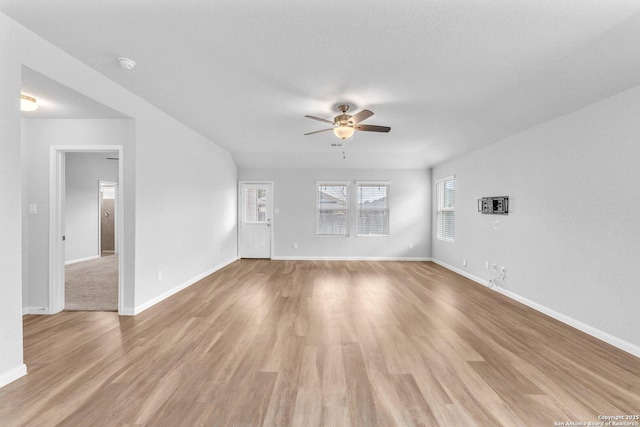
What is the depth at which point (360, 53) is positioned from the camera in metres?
2.36

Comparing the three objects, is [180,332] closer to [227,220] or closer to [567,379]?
[567,379]

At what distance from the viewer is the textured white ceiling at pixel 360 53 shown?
185 centimetres

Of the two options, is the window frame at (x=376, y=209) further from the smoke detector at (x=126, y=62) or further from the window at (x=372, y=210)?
the smoke detector at (x=126, y=62)

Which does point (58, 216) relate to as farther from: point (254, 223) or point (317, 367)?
point (254, 223)

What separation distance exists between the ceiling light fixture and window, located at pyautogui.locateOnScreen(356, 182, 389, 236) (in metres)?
5.90

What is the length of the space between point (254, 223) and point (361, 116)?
472cm

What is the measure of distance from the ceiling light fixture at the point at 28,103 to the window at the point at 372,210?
590 centimetres

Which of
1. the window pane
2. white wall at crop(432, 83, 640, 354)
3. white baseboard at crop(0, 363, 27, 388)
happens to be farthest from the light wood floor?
the window pane

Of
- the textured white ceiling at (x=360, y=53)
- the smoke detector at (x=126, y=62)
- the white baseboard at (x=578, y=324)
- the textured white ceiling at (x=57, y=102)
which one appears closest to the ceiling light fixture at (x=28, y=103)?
the textured white ceiling at (x=57, y=102)

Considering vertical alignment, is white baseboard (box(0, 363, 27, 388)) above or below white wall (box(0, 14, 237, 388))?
below

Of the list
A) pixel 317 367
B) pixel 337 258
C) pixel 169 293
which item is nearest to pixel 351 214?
pixel 337 258

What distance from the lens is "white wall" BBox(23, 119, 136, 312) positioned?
3.28 metres

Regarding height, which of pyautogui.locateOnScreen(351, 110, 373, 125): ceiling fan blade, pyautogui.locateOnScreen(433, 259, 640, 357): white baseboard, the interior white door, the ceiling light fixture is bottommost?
pyautogui.locateOnScreen(433, 259, 640, 357): white baseboard

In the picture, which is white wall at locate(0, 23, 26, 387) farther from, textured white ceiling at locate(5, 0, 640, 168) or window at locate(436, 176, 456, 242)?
window at locate(436, 176, 456, 242)
